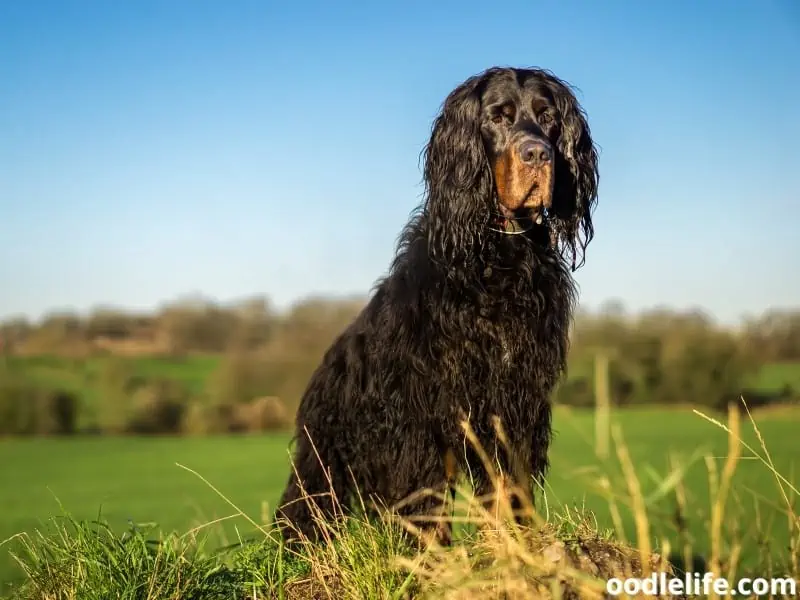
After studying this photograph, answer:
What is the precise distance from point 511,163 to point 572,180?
22.3 inches

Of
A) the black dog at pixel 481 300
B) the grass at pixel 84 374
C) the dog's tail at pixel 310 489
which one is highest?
the black dog at pixel 481 300

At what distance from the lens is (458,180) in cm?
459

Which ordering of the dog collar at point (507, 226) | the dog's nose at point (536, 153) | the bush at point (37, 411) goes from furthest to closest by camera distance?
the bush at point (37, 411), the dog collar at point (507, 226), the dog's nose at point (536, 153)

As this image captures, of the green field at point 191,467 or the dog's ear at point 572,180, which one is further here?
the green field at point 191,467

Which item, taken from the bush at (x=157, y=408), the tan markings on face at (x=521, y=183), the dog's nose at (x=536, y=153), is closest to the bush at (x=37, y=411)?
the bush at (x=157, y=408)

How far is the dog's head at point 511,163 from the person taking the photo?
4.36 meters

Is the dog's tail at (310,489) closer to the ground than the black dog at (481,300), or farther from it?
closer to the ground

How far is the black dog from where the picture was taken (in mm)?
4383

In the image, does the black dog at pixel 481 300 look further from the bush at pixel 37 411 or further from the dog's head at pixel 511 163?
the bush at pixel 37 411

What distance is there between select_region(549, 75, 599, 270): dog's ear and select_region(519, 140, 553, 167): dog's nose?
48 centimetres

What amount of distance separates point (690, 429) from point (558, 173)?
30.3 m

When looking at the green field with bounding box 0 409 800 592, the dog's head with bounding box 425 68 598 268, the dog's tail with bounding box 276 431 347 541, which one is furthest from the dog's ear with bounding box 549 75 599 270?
the green field with bounding box 0 409 800 592

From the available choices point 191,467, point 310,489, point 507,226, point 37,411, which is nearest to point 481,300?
point 507,226

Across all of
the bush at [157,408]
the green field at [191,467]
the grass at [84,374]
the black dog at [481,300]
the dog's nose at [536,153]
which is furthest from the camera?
the bush at [157,408]
